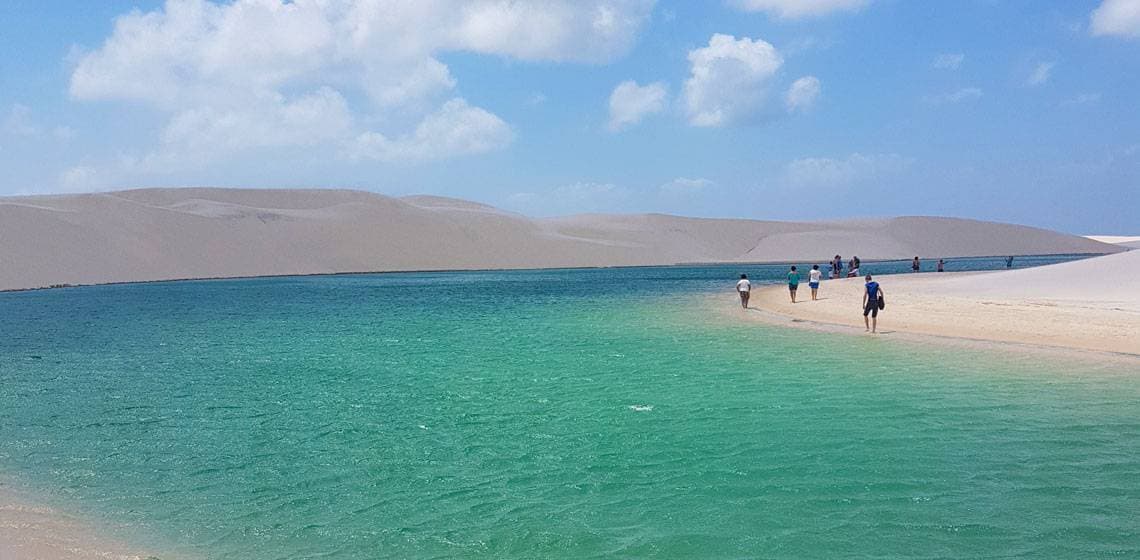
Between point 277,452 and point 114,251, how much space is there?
83278 mm

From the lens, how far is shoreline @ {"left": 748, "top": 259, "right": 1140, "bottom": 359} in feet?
61.8

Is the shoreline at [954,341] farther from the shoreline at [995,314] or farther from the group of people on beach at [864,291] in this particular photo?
the group of people on beach at [864,291]

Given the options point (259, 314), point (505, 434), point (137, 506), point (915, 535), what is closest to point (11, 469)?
point (137, 506)

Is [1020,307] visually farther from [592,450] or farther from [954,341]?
[592,450]

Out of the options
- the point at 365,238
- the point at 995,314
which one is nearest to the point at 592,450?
the point at 995,314

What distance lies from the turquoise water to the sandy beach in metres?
2.89

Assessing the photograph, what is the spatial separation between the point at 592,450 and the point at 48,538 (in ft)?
17.6

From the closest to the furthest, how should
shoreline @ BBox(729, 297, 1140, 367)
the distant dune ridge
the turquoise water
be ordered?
1. the turquoise water
2. shoreline @ BBox(729, 297, 1140, 367)
3. the distant dune ridge

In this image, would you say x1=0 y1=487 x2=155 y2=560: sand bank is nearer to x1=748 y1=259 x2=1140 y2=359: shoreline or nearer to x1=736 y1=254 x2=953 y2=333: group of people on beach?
x1=748 y1=259 x2=1140 y2=359: shoreline

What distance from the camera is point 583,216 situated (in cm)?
17062

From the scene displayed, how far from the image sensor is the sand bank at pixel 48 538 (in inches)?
265

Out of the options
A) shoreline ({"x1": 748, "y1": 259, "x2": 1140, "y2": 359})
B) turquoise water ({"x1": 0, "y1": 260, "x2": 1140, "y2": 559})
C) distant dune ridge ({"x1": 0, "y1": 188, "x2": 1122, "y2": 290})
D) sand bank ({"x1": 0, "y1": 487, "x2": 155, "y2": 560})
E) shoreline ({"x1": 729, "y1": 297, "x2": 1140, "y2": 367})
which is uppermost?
distant dune ridge ({"x1": 0, "y1": 188, "x2": 1122, "y2": 290})

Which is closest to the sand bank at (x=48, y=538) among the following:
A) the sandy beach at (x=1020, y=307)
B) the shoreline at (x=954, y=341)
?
the shoreline at (x=954, y=341)

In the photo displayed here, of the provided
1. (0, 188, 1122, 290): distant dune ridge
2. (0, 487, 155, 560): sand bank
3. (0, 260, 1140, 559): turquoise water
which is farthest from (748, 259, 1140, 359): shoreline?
(0, 188, 1122, 290): distant dune ridge
